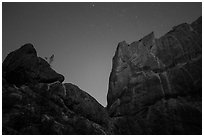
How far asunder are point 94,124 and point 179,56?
53.0ft

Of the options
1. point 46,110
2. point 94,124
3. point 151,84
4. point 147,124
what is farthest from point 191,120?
point 46,110

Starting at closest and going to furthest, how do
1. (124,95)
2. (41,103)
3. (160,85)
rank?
(41,103) < (160,85) < (124,95)

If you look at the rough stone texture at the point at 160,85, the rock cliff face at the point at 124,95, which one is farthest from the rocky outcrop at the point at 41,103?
the rough stone texture at the point at 160,85

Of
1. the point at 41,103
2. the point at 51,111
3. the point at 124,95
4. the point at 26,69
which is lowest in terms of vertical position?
the point at 51,111

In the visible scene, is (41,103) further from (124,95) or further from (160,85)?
(160,85)

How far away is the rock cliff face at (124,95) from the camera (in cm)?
1950

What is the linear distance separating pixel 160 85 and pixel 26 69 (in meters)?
18.7

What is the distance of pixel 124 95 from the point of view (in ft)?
86.8

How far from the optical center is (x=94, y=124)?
21.8 metres

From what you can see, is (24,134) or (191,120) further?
(191,120)

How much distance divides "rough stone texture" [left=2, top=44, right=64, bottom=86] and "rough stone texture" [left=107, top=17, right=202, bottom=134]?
1015cm

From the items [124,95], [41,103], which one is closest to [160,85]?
[124,95]

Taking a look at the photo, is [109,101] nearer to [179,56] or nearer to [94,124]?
[94,124]

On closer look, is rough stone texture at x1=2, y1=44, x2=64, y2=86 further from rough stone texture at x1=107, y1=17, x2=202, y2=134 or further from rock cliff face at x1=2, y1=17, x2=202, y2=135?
rough stone texture at x1=107, y1=17, x2=202, y2=134
